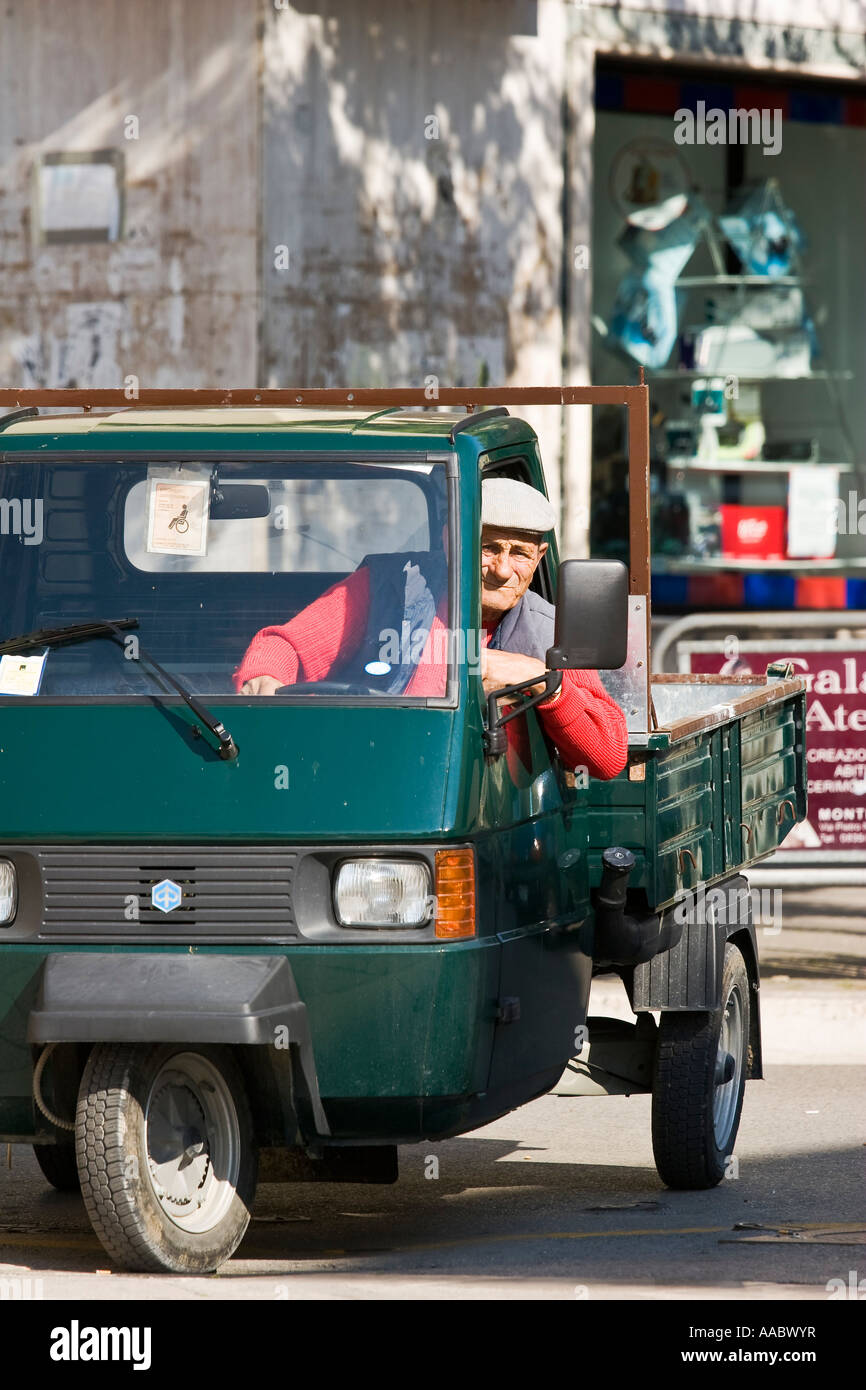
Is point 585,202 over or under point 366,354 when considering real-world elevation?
over

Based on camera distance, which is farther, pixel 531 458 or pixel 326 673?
pixel 531 458

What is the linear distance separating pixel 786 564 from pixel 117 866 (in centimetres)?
968

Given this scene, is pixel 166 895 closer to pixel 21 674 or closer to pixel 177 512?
pixel 21 674

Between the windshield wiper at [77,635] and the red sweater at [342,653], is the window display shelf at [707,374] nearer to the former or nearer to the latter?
the red sweater at [342,653]

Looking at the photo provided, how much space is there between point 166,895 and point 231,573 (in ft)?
3.11

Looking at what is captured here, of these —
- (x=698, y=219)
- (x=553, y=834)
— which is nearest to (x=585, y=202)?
(x=698, y=219)

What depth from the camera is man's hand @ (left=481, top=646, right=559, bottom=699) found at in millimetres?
5973

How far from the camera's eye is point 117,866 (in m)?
5.55

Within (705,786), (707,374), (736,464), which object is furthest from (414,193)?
(705,786)

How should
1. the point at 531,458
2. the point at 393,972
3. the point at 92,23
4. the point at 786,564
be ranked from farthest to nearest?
the point at 786,564
the point at 92,23
the point at 531,458
the point at 393,972

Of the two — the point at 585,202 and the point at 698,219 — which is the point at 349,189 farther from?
the point at 698,219

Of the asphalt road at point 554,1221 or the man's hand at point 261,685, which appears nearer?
the asphalt road at point 554,1221

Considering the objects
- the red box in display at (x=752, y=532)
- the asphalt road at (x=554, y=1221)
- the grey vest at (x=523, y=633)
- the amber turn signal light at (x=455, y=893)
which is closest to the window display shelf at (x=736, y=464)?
the red box in display at (x=752, y=532)

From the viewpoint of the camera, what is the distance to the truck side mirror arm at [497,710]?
5.72 meters
